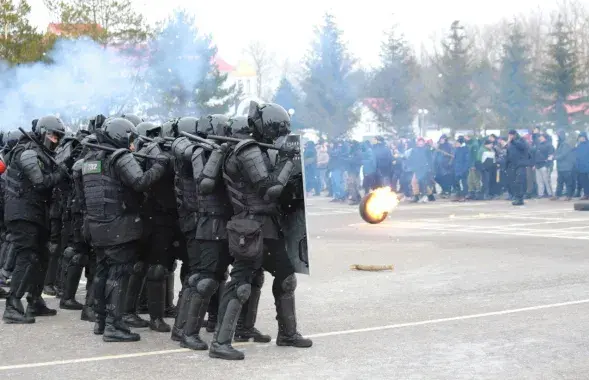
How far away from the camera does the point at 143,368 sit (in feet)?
23.2

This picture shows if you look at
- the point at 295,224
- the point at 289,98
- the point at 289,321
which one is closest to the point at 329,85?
the point at 289,98

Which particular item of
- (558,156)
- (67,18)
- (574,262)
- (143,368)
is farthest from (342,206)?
(143,368)

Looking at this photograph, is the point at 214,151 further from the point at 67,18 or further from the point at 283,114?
the point at 67,18

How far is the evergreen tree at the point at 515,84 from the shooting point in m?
47.3

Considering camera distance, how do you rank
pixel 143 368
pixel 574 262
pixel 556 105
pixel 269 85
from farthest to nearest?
pixel 269 85, pixel 556 105, pixel 574 262, pixel 143 368

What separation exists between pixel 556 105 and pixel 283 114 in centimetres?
3697

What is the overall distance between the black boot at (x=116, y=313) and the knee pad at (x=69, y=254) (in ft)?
6.23

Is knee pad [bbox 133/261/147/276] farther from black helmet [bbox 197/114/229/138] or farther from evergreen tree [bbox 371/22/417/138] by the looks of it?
evergreen tree [bbox 371/22/417/138]

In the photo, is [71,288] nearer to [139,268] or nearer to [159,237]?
[139,268]

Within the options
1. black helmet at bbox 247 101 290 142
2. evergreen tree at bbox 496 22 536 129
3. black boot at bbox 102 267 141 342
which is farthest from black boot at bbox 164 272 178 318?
evergreen tree at bbox 496 22 536 129

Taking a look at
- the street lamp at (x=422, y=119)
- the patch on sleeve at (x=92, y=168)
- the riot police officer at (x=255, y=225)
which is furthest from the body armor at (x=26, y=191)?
the street lamp at (x=422, y=119)

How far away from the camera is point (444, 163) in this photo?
25.6 m

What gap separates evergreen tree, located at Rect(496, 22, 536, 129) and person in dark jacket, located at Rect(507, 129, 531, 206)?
Answer: 24360mm

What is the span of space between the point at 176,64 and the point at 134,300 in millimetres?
17632
